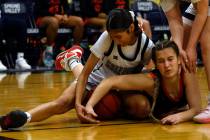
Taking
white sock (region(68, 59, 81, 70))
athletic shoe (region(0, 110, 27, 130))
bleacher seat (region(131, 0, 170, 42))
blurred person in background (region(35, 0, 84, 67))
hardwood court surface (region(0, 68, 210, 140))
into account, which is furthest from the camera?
bleacher seat (region(131, 0, 170, 42))

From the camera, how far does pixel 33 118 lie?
9.71ft

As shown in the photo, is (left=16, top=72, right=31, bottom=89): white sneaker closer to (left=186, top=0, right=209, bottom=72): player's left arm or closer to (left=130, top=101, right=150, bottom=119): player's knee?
(left=130, top=101, right=150, bottom=119): player's knee

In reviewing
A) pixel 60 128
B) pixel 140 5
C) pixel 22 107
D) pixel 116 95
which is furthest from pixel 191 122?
pixel 140 5

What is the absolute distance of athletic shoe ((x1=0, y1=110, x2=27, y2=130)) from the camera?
2764 millimetres

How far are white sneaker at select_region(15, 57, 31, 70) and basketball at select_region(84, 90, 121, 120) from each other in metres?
3.93

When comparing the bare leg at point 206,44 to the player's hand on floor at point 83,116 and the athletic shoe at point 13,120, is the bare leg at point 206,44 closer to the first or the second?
the player's hand on floor at point 83,116

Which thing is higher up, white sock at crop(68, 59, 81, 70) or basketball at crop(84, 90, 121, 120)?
white sock at crop(68, 59, 81, 70)

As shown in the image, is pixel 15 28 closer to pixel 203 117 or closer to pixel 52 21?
pixel 52 21

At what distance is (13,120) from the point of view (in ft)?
9.06

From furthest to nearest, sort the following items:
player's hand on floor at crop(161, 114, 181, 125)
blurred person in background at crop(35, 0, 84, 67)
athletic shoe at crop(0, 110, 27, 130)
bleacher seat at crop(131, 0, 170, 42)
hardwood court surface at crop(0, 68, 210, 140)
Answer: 1. bleacher seat at crop(131, 0, 170, 42)
2. blurred person in background at crop(35, 0, 84, 67)
3. player's hand on floor at crop(161, 114, 181, 125)
4. athletic shoe at crop(0, 110, 27, 130)
5. hardwood court surface at crop(0, 68, 210, 140)

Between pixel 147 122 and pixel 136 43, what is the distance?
1.43 ft

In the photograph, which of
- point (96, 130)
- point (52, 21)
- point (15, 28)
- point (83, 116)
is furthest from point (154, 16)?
point (96, 130)

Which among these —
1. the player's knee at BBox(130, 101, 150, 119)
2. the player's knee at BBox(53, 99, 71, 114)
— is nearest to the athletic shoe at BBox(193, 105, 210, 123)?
the player's knee at BBox(130, 101, 150, 119)

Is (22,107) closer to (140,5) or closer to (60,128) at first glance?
(60,128)
